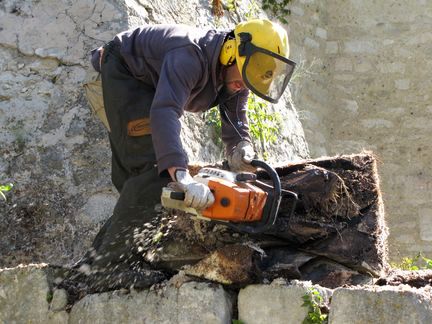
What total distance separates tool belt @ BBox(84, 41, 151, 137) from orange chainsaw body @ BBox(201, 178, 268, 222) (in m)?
0.75

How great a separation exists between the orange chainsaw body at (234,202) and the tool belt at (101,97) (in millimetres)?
748

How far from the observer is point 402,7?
757 centimetres

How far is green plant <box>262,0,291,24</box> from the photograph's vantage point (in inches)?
275

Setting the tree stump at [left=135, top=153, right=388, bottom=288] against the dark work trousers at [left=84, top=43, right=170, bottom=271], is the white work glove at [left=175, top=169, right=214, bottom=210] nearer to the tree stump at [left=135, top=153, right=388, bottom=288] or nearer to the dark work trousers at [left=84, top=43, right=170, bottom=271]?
the tree stump at [left=135, top=153, right=388, bottom=288]

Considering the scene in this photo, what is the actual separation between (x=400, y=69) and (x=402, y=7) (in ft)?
1.95

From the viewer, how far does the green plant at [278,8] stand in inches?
275

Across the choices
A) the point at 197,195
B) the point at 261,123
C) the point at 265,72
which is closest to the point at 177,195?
the point at 197,195

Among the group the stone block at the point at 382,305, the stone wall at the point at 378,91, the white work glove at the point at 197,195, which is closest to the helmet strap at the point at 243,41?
the white work glove at the point at 197,195

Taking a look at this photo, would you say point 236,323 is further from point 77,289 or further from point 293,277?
point 77,289

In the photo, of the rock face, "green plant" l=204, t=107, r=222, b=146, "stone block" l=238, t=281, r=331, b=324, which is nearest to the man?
"stone block" l=238, t=281, r=331, b=324

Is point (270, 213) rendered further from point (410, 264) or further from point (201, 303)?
point (410, 264)

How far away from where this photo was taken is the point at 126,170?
4117 mm

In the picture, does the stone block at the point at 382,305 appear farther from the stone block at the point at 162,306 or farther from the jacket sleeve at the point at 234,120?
the jacket sleeve at the point at 234,120

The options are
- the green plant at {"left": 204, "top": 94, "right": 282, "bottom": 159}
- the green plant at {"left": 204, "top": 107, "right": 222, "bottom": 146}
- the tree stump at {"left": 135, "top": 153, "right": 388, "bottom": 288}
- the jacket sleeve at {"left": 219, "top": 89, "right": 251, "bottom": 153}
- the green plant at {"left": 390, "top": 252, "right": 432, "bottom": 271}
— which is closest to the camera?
the tree stump at {"left": 135, "top": 153, "right": 388, "bottom": 288}
